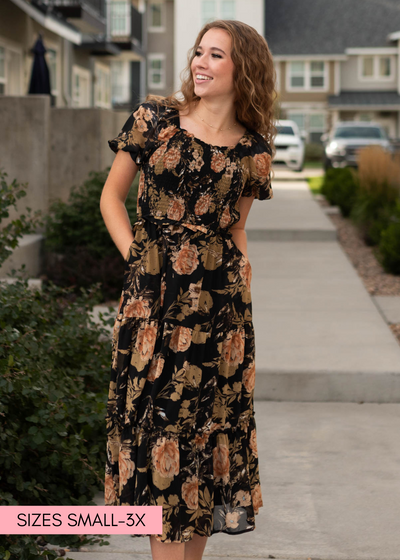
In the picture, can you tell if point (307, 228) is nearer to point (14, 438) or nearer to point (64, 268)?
point (64, 268)

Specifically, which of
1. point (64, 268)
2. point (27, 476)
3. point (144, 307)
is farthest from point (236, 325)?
point (64, 268)

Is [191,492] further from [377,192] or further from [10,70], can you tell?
[10,70]

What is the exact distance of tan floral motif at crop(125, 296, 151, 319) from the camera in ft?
7.77

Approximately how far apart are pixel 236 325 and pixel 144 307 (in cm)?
31

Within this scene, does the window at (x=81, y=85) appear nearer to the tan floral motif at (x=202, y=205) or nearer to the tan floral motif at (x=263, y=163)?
the tan floral motif at (x=263, y=163)

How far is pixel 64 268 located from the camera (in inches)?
295

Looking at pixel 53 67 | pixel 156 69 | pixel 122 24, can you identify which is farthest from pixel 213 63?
pixel 156 69

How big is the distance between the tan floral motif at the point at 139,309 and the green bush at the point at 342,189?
39.3ft

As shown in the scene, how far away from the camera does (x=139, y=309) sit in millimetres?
2373

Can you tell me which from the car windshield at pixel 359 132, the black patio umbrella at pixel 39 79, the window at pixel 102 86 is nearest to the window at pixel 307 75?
the car windshield at pixel 359 132

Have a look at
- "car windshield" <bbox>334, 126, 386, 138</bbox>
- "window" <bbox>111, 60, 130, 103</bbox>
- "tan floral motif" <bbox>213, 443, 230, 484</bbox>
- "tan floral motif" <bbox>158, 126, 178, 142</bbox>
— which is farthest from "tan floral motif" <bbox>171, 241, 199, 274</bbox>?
"window" <bbox>111, 60, 130, 103</bbox>

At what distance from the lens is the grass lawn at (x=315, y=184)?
2006cm

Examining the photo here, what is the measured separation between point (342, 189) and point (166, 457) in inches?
502

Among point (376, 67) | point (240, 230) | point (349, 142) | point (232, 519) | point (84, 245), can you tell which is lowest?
point (232, 519)
